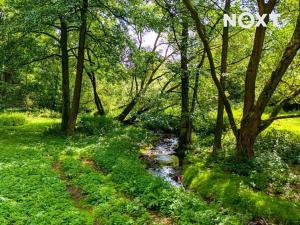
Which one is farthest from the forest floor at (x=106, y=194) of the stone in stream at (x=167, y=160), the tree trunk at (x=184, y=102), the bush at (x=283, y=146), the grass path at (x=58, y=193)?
the bush at (x=283, y=146)

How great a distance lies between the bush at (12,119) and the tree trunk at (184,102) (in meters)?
12.7

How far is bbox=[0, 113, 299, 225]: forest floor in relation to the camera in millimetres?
8844

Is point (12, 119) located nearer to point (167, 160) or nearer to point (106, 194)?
point (167, 160)

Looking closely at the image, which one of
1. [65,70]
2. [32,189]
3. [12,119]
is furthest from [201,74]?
[12,119]

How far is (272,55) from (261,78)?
49.9 inches

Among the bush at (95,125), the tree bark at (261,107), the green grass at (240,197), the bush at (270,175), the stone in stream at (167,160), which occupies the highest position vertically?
the tree bark at (261,107)

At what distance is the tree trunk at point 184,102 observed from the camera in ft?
55.8

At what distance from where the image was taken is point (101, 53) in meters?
19.9

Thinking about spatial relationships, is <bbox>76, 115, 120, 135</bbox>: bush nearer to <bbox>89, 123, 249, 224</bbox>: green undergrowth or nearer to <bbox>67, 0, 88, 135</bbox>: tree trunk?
<bbox>67, 0, 88, 135</bbox>: tree trunk

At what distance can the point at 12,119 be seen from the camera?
24.8 m

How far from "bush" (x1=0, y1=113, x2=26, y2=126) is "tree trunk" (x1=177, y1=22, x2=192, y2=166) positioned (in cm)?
1267

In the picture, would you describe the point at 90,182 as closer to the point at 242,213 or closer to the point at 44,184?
the point at 44,184

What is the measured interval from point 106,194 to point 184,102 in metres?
8.99

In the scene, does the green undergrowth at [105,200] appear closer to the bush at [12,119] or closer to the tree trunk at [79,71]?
the tree trunk at [79,71]
